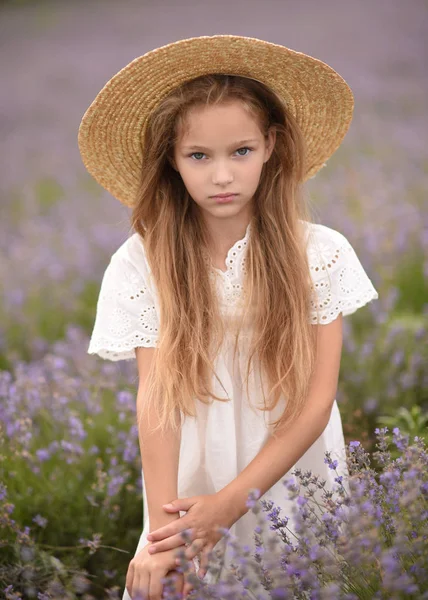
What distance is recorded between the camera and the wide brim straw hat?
190cm

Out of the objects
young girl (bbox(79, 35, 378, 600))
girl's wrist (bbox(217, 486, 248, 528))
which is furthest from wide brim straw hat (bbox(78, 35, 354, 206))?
girl's wrist (bbox(217, 486, 248, 528))

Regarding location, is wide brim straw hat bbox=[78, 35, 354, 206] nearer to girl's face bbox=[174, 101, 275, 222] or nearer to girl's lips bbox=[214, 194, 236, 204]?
girl's face bbox=[174, 101, 275, 222]

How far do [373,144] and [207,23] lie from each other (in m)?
4.60

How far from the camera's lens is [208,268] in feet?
6.86

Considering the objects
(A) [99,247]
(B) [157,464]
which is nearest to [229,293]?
(B) [157,464]

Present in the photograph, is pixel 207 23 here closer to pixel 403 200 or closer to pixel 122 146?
pixel 403 200

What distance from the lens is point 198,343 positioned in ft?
6.45

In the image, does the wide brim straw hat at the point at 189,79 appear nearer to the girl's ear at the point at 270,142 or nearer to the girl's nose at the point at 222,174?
the girl's ear at the point at 270,142

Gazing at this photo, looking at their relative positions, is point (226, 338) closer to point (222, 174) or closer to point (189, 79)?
point (222, 174)

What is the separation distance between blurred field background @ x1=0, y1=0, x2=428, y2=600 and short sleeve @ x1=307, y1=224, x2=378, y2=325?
23 centimetres

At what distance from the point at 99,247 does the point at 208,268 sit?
9.88ft

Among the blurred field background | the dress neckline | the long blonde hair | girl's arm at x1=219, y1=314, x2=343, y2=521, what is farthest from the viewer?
the blurred field background

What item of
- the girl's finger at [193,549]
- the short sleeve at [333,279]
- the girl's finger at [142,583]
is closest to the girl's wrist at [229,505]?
the girl's finger at [193,549]

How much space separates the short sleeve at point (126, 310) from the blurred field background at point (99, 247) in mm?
530
